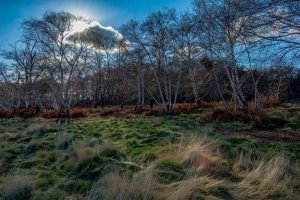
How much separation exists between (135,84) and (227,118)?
20775mm

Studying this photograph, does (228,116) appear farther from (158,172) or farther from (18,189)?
(18,189)

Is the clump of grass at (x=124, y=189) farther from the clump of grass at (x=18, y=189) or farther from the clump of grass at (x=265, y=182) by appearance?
the clump of grass at (x=265, y=182)

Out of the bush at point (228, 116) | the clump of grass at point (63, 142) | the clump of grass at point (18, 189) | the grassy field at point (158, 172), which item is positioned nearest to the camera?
the grassy field at point (158, 172)

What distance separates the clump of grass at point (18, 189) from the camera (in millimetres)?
5289

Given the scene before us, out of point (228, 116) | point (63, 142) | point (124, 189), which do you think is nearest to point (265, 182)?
point (124, 189)

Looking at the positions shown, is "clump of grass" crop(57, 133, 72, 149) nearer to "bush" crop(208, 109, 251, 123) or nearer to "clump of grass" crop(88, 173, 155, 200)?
"clump of grass" crop(88, 173, 155, 200)

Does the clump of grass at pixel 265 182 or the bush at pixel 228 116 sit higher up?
the bush at pixel 228 116

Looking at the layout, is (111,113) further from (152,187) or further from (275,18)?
(152,187)

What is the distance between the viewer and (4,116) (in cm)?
2558

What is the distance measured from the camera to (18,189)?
539cm

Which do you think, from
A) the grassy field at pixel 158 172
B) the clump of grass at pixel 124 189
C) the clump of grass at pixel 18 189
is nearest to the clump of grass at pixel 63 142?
the grassy field at pixel 158 172

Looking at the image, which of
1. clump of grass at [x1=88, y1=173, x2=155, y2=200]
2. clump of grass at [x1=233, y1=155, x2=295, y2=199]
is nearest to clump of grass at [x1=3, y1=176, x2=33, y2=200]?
clump of grass at [x1=88, y1=173, x2=155, y2=200]

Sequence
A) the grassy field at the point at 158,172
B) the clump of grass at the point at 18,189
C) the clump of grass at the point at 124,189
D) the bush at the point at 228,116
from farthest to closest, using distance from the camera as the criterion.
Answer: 1. the bush at the point at 228,116
2. the clump of grass at the point at 18,189
3. the grassy field at the point at 158,172
4. the clump of grass at the point at 124,189

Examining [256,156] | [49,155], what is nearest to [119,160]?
[49,155]
